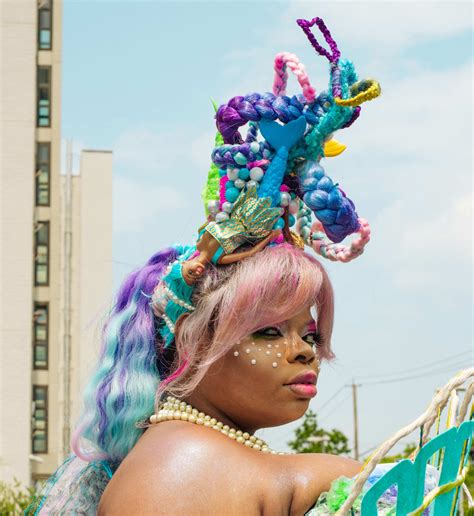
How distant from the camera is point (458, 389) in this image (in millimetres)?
3016

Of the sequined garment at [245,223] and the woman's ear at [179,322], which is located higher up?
the sequined garment at [245,223]

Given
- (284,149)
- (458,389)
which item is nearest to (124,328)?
(284,149)

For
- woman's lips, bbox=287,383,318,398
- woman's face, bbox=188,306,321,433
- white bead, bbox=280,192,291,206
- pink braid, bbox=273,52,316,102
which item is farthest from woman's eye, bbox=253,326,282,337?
pink braid, bbox=273,52,316,102

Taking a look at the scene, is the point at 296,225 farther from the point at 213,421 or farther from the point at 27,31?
the point at 27,31

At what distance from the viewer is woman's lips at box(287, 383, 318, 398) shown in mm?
3295

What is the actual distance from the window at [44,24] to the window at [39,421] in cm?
725

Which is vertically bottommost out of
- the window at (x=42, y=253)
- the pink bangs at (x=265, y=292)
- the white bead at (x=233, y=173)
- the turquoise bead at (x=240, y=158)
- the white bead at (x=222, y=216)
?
the window at (x=42, y=253)

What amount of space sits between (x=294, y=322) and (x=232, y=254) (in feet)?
0.86

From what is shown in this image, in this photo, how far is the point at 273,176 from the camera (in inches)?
135

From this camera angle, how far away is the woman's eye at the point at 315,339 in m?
3.48

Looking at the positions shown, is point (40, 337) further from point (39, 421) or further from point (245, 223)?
point (245, 223)

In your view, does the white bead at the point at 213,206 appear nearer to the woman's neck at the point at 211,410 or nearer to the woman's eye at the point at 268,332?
the woman's eye at the point at 268,332

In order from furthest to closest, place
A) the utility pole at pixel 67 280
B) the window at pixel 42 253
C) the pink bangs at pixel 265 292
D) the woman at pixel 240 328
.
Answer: the utility pole at pixel 67 280 < the window at pixel 42 253 < the pink bangs at pixel 265 292 < the woman at pixel 240 328

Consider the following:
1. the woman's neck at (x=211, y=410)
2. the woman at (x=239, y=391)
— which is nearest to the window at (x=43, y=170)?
the woman at (x=239, y=391)
